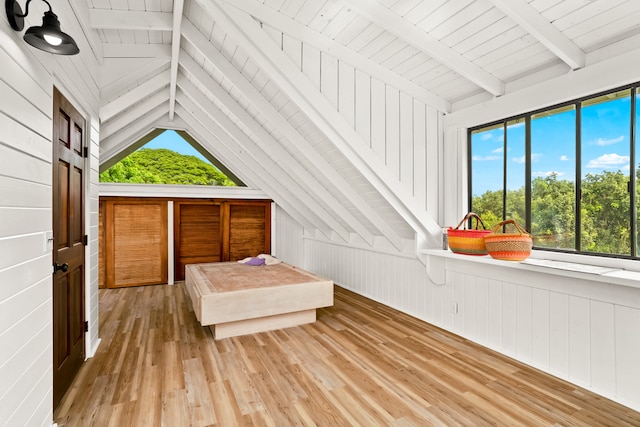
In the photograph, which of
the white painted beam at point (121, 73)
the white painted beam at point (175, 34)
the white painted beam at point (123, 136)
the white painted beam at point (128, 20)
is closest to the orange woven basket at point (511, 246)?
the white painted beam at point (175, 34)

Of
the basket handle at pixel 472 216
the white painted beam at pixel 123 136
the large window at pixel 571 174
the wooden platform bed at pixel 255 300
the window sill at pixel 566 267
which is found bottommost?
the wooden platform bed at pixel 255 300

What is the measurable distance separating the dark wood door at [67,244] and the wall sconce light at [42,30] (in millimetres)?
591

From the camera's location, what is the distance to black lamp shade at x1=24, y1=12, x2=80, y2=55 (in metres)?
1.38

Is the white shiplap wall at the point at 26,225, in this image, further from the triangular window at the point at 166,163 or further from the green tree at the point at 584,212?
the triangular window at the point at 166,163

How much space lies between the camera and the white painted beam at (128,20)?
2.52 m

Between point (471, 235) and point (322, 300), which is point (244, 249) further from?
point (471, 235)

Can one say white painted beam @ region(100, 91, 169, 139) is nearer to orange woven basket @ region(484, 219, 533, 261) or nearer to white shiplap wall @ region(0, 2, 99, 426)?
white shiplap wall @ region(0, 2, 99, 426)

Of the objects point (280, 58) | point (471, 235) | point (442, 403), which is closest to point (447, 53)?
point (280, 58)

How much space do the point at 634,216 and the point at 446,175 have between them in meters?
1.52

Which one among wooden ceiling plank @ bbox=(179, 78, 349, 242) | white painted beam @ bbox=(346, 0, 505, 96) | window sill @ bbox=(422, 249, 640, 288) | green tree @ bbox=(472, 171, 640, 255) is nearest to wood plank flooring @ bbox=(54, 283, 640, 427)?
window sill @ bbox=(422, 249, 640, 288)

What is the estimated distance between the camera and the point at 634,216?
86.1 inches

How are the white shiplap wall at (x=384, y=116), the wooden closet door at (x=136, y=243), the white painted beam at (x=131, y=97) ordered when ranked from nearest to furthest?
1. the white shiplap wall at (x=384, y=116)
2. the white painted beam at (x=131, y=97)
3. the wooden closet door at (x=136, y=243)

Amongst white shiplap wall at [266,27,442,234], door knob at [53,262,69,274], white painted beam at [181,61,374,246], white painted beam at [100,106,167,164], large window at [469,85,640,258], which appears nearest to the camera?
door knob at [53,262,69,274]

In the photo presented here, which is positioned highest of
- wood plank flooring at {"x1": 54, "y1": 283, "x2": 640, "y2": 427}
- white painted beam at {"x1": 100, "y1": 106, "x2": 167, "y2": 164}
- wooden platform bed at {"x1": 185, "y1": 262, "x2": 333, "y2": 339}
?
white painted beam at {"x1": 100, "y1": 106, "x2": 167, "y2": 164}
